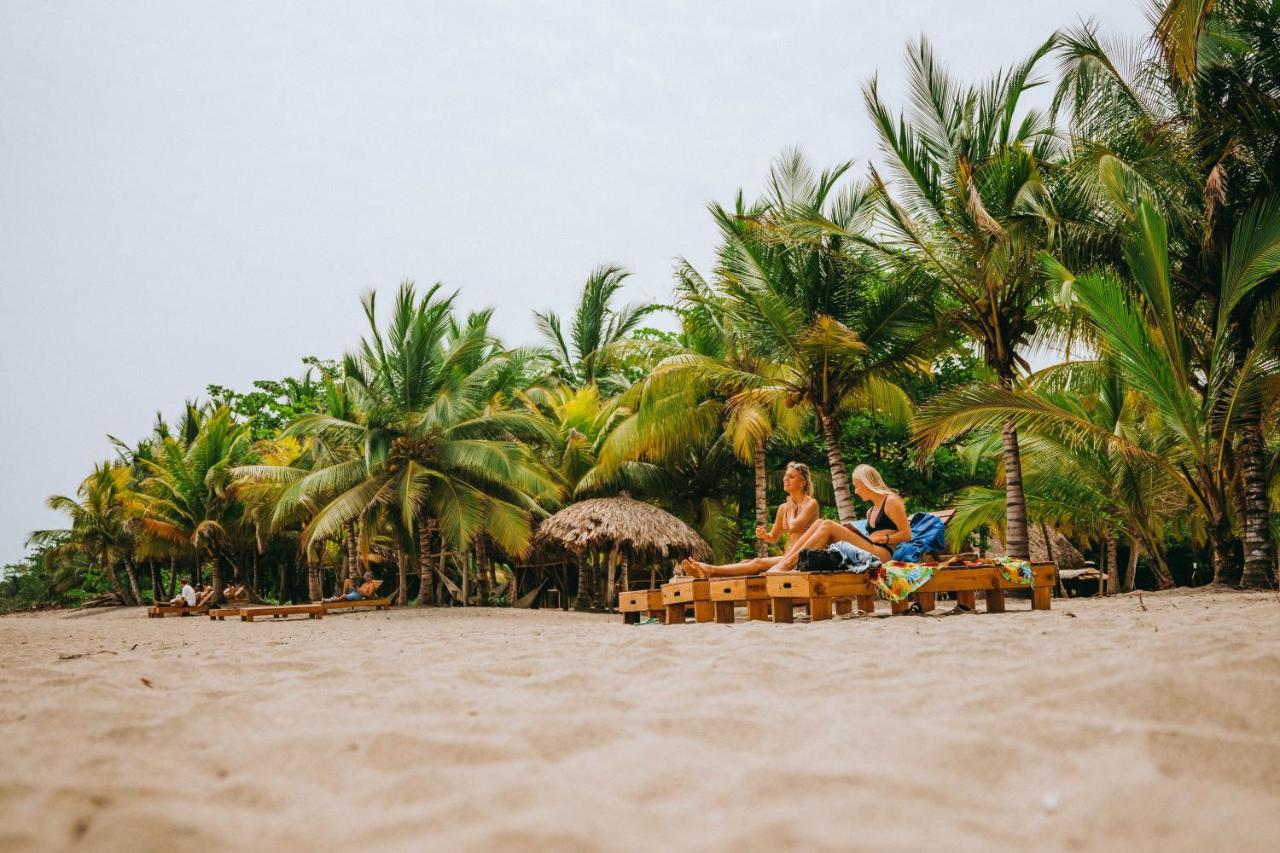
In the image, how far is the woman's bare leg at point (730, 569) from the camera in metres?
6.32

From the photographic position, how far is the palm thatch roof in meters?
14.4

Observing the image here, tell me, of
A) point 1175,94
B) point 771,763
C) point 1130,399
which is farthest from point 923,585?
point 1130,399

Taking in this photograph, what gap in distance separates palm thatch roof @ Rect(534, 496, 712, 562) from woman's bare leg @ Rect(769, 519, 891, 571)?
27.3 ft

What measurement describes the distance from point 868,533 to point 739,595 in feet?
3.84

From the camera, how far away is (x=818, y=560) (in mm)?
5852

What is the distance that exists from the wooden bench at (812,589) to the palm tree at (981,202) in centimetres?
556

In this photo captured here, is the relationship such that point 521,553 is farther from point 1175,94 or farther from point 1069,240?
point 1175,94

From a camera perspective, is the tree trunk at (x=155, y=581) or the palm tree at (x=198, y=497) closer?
the palm tree at (x=198, y=497)

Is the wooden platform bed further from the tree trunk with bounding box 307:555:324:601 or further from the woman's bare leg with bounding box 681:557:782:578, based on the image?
the tree trunk with bounding box 307:555:324:601

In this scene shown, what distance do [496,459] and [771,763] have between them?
1265 centimetres

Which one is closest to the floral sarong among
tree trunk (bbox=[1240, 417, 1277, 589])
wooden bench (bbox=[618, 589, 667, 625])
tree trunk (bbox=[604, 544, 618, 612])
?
wooden bench (bbox=[618, 589, 667, 625])

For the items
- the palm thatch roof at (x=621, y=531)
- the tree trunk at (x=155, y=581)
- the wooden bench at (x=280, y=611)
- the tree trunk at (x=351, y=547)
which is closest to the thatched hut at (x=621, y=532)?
the palm thatch roof at (x=621, y=531)

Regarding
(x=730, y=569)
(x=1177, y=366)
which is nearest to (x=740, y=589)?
(x=730, y=569)

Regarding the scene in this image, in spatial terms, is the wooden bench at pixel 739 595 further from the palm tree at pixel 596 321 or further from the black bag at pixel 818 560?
the palm tree at pixel 596 321
